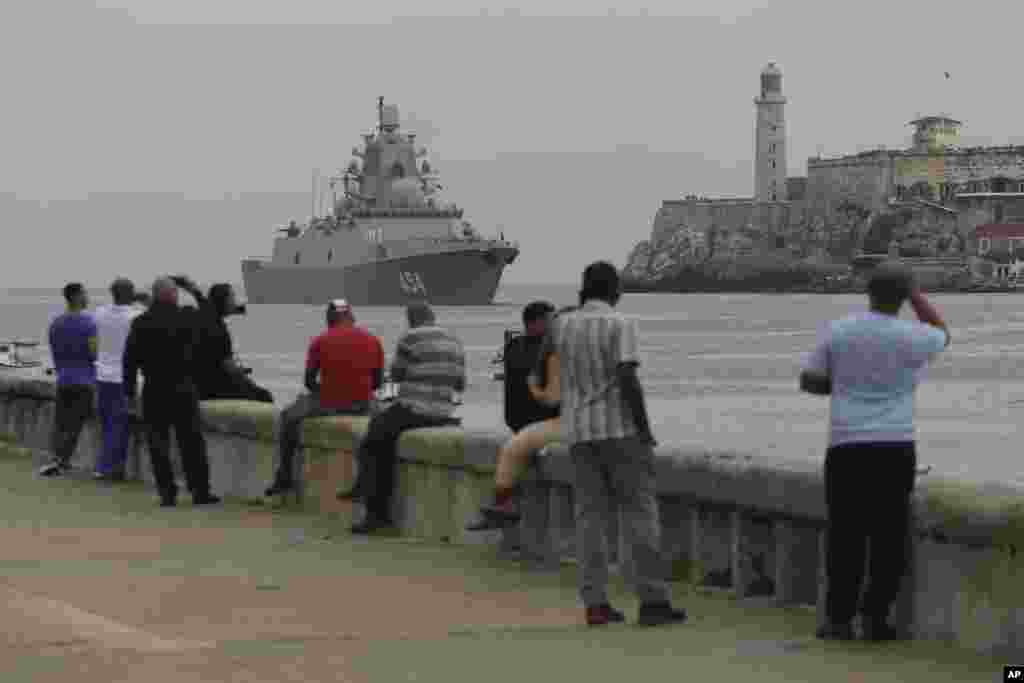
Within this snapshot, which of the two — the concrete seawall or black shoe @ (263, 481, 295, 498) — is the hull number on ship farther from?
black shoe @ (263, 481, 295, 498)

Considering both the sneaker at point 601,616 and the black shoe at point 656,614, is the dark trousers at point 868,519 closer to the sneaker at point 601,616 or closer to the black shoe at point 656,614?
the black shoe at point 656,614

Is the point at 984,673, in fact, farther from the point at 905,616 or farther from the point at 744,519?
the point at 744,519

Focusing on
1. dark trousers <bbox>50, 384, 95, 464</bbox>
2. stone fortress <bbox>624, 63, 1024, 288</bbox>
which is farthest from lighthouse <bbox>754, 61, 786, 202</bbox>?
dark trousers <bbox>50, 384, 95, 464</bbox>

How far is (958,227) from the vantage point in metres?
193

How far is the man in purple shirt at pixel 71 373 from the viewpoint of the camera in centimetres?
1445

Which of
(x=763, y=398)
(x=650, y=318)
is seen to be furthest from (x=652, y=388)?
(x=650, y=318)

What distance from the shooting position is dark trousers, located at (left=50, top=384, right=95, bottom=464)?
14742 millimetres

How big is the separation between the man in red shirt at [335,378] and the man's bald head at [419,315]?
1.15m

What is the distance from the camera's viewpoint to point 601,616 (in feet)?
26.3

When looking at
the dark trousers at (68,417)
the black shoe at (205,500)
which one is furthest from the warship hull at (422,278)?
the black shoe at (205,500)

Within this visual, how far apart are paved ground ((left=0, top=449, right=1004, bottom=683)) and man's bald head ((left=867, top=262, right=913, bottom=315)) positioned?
1.19 m

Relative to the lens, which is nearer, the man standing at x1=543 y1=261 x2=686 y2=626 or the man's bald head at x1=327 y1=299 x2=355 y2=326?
the man standing at x1=543 y1=261 x2=686 y2=626

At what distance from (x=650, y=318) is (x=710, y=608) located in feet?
420

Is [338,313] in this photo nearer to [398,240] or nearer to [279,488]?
[279,488]
